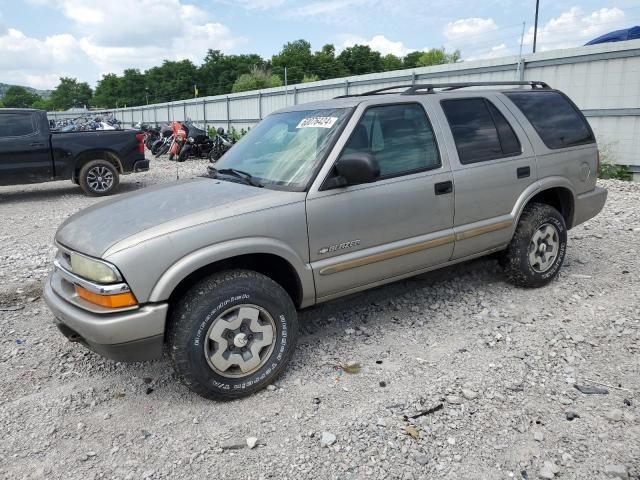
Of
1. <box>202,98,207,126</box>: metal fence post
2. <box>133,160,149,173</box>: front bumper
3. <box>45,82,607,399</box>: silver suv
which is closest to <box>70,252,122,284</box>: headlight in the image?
<box>45,82,607,399</box>: silver suv

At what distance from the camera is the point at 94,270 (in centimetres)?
271

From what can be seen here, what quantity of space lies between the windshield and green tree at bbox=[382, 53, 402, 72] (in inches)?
2998

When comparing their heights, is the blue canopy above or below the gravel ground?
above

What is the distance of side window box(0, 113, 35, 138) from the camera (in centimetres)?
984

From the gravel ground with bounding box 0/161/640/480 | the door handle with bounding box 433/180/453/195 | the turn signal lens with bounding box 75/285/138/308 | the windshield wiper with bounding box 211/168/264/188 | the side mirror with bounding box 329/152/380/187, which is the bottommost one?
the gravel ground with bounding box 0/161/640/480

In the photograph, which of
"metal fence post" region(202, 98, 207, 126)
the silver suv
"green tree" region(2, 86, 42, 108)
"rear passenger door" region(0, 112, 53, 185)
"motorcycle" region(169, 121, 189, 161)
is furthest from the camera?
"green tree" region(2, 86, 42, 108)

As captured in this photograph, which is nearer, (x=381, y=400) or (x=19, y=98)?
(x=381, y=400)

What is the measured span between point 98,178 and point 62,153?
2.75 ft

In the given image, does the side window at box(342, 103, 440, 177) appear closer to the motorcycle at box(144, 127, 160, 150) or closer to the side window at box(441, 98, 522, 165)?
the side window at box(441, 98, 522, 165)

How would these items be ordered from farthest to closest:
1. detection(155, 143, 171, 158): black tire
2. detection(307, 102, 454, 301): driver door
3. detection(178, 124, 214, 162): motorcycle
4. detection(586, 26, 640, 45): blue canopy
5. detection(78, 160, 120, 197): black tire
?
detection(155, 143, 171, 158): black tire → detection(178, 124, 214, 162): motorcycle → detection(586, 26, 640, 45): blue canopy → detection(78, 160, 120, 197): black tire → detection(307, 102, 454, 301): driver door

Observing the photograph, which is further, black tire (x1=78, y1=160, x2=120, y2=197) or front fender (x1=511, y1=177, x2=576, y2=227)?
black tire (x1=78, y1=160, x2=120, y2=197)

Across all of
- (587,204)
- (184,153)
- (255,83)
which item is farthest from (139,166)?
(255,83)

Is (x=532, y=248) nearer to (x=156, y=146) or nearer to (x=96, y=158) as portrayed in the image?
(x=96, y=158)

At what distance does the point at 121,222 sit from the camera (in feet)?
9.70
